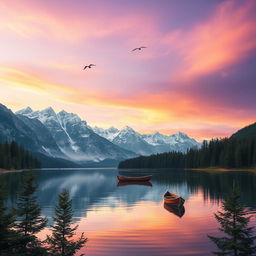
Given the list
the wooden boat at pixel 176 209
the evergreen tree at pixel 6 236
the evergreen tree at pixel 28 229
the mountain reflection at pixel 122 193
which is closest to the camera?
the evergreen tree at pixel 6 236

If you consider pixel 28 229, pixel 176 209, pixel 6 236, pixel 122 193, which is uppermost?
pixel 28 229

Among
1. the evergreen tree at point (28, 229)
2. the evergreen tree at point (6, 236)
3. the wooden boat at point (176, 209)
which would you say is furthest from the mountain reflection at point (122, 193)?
the evergreen tree at point (6, 236)

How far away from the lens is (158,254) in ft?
105

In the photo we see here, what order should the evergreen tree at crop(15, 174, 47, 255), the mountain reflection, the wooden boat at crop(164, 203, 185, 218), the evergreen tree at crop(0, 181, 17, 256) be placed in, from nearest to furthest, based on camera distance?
the evergreen tree at crop(0, 181, 17, 256) < the evergreen tree at crop(15, 174, 47, 255) < the wooden boat at crop(164, 203, 185, 218) < the mountain reflection

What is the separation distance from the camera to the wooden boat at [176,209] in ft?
188

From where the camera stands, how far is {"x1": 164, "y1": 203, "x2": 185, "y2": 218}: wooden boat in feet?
188

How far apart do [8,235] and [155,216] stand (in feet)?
107

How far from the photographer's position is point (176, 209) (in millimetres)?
61562

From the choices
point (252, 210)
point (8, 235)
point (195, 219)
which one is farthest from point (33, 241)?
point (252, 210)

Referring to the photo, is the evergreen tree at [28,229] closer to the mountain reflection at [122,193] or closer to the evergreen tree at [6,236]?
the evergreen tree at [6,236]

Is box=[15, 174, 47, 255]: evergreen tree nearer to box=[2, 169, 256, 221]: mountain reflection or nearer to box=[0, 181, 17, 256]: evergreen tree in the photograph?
box=[0, 181, 17, 256]: evergreen tree

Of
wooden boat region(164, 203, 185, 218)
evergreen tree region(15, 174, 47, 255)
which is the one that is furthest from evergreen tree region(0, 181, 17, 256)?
wooden boat region(164, 203, 185, 218)

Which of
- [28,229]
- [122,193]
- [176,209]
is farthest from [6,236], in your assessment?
[122,193]

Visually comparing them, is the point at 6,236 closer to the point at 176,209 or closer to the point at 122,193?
the point at 176,209
